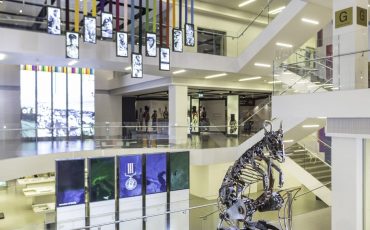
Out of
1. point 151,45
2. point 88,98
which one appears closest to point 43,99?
point 88,98

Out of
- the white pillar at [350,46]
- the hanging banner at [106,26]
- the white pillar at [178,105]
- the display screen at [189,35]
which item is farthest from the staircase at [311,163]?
the hanging banner at [106,26]

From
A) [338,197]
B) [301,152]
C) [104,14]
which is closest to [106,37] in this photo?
[104,14]

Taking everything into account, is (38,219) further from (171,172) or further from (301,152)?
(301,152)

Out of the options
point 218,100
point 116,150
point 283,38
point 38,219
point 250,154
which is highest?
point 283,38

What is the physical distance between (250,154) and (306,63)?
4.86m

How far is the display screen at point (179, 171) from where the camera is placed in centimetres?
1023

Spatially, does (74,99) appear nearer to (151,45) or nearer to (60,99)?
(60,99)

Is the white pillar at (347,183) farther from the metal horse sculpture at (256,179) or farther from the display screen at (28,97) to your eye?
the display screen at (28,97)

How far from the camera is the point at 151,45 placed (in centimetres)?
995

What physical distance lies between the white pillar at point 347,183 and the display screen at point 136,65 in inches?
223

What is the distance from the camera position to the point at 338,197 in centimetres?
728

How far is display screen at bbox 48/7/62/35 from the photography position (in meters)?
8.27

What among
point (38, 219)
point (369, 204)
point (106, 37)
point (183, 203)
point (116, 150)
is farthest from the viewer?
point (38, 219)

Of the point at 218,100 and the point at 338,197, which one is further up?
the point at 218,100
